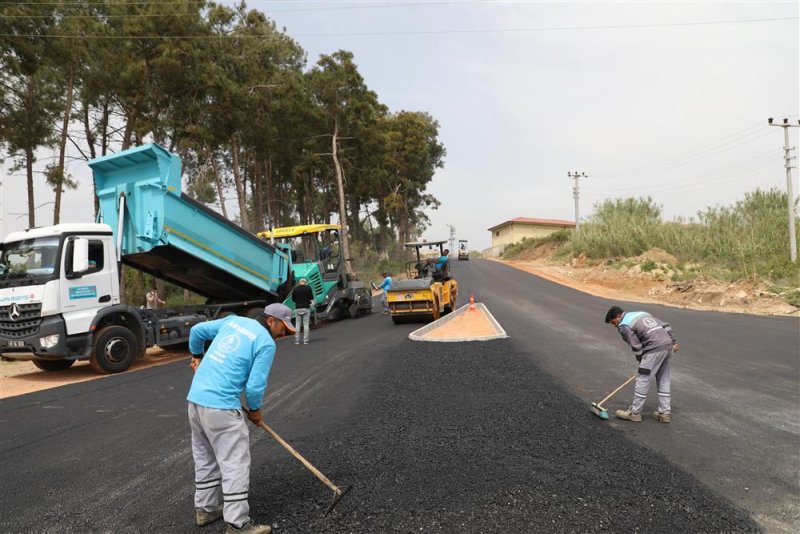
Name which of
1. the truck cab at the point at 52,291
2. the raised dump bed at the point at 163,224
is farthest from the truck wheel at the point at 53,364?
the raised dump bed at the point at 163,224

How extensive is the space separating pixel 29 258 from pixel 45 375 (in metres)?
2.25

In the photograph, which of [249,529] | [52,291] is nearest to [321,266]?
[52,291]

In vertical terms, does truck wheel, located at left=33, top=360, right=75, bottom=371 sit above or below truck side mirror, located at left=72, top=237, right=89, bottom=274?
below

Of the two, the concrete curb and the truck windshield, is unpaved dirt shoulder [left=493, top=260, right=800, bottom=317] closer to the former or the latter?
the concrete curb

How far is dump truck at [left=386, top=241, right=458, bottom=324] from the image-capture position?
12.3 m

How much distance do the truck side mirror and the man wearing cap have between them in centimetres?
592

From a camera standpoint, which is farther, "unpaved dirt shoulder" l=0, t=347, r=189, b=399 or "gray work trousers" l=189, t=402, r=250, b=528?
"unpaved dirt shoulder" l=0, t=347, r=189, b=399

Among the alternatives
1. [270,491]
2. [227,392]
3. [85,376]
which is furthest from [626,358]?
[85,376]

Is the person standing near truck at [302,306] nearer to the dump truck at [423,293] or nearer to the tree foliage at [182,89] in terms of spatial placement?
the dump truck at [423,293]

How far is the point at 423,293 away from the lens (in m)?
12.3

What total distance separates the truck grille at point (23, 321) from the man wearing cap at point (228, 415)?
6073 millimetres

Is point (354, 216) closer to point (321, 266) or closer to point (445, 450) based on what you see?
point (321, 266)

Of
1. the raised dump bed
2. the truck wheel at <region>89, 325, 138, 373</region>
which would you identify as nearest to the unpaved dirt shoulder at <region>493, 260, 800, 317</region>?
the raised dump bed

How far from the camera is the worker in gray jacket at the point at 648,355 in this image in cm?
502
